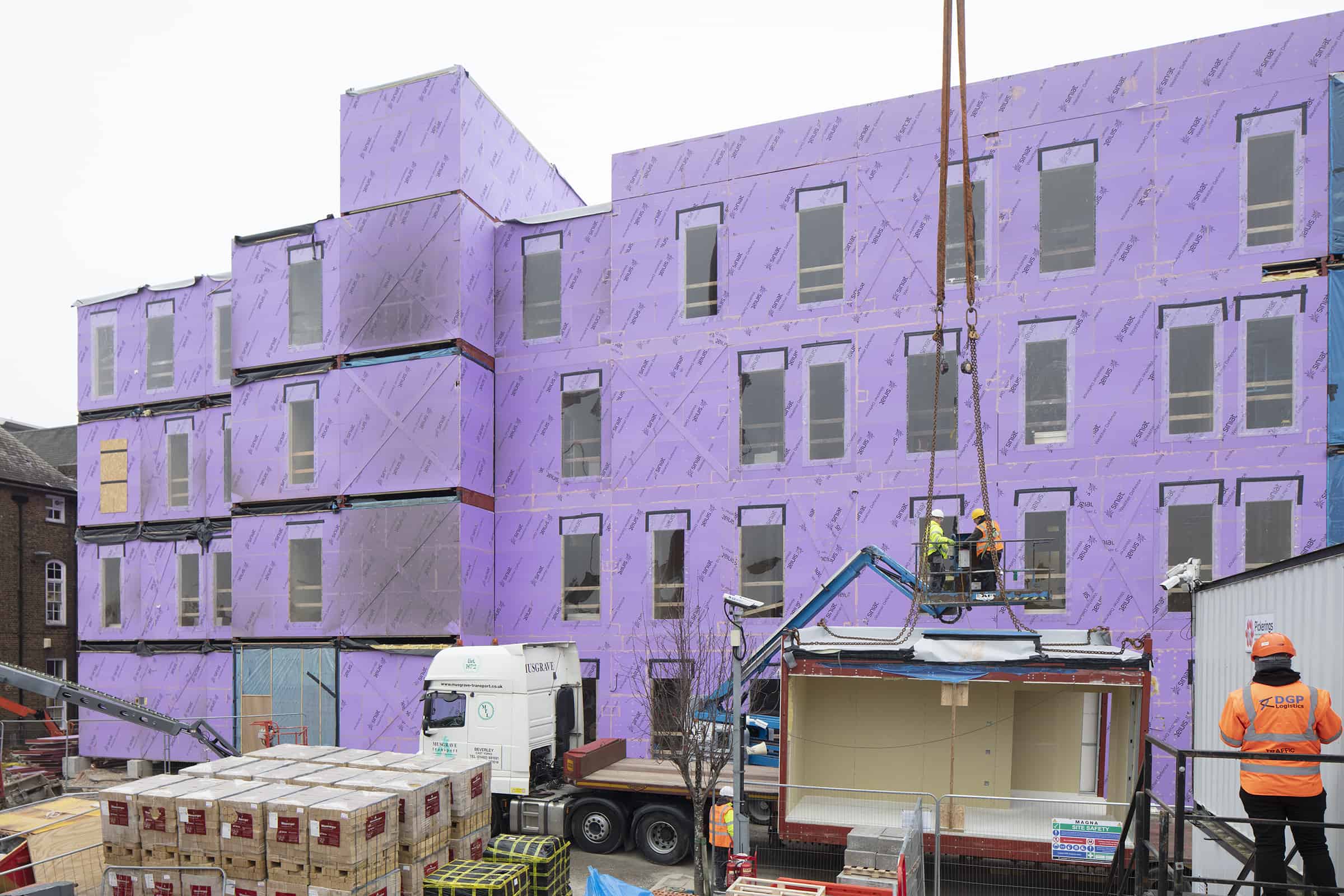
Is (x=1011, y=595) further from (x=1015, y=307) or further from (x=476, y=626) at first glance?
(x=476, y=626)

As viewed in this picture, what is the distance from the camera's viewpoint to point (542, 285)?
979 inches

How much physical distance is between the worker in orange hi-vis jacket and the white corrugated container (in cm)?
49

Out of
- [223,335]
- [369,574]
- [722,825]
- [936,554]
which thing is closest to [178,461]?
[223,335]

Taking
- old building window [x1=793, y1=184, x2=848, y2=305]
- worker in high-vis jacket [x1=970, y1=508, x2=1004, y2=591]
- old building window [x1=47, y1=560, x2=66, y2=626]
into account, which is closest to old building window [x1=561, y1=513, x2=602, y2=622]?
old building window [x1=793, y1=184, x2=848, y2=305]

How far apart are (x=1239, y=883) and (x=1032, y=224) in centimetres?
1620

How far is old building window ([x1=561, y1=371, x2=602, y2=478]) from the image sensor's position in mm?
23891

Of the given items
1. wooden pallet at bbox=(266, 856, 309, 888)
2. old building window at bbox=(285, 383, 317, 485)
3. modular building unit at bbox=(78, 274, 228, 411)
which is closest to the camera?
wooden pallet at bbox=(266, 856, 309, 888)

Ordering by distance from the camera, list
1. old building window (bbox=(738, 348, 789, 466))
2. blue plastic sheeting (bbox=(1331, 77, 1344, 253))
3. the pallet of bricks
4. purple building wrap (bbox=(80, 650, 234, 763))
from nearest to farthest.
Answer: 1. the pallet of bricks
2. blue plastic sheeting (bbox=(1331, 77, 1344, 253))
3. old building window (bbox=(738, 348, 789, 466))
4. purple building wrap (bbox=(80, 650, 234, 763))

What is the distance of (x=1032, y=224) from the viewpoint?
2014 cm

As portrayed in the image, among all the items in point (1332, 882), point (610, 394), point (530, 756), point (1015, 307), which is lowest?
point (530, 756)

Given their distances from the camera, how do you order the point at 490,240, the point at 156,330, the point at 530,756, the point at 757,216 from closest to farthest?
the point at 530,756 < the point at 757,216 < the point at 490,240 < the point at 156,330

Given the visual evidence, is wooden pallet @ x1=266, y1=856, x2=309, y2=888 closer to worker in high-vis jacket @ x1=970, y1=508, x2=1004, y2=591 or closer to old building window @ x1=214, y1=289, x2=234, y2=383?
worker in high-vis jacket @ x1=970, y1=508, x2=1004, y2=591

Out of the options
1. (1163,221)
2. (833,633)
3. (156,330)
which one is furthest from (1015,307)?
(156,330)

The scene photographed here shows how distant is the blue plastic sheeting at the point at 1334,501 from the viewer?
1736 centimetres
